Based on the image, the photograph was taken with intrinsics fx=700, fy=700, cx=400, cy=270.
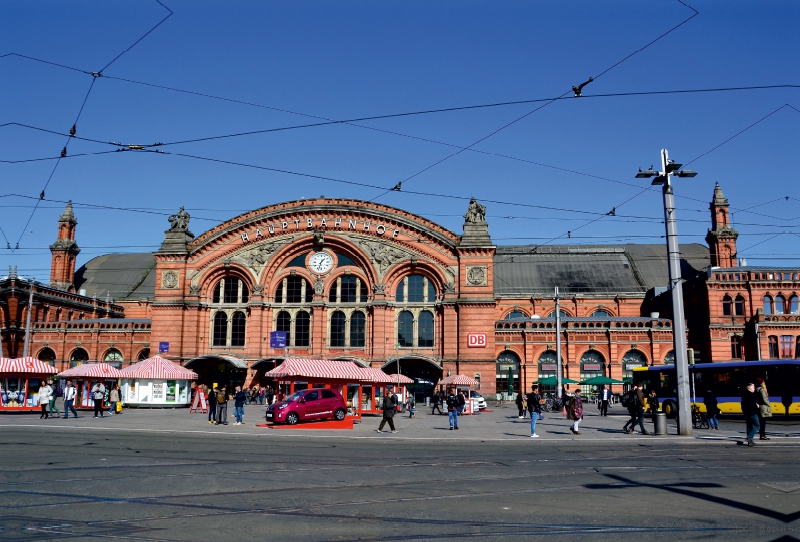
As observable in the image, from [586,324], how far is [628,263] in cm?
2004

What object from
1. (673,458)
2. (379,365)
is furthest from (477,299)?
(673,458)

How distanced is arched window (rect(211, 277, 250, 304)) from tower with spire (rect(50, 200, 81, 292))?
90.3 ft

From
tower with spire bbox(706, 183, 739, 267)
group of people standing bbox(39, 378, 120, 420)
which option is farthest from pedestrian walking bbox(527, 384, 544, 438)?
tower with spire bbox(706, 183, 739, 267)

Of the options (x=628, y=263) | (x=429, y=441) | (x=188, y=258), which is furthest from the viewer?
(x=628, y=263)

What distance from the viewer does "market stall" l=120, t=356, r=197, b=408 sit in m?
42.4

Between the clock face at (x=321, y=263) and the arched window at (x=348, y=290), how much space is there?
4.45 feet

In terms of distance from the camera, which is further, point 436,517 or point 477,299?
point 477,299

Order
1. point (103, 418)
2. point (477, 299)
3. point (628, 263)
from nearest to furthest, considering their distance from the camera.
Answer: point (103, 418) → point (477, 299) → point (628, 263)

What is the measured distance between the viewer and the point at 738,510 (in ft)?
35.0

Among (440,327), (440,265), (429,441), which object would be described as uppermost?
(440,265)

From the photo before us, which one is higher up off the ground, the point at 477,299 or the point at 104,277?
the point at 104,277

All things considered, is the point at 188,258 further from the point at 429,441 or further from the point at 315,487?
the point at 315,487

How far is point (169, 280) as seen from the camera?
5634 cm

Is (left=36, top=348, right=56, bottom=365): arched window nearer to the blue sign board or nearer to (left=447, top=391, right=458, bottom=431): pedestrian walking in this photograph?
the blue sign board
